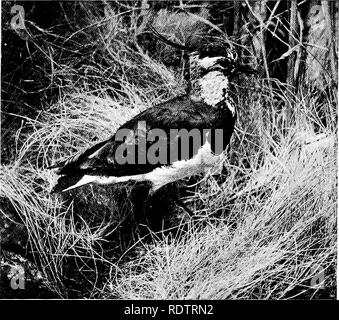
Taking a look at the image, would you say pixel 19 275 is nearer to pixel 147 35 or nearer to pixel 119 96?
pixel 119 96

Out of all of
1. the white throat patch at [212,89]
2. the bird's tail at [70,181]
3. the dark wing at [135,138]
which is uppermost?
the white throat patch at [212,89]

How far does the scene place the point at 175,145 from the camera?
1968 millimetres

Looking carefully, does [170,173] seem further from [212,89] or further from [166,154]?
[212,89]

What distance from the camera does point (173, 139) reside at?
1968mm

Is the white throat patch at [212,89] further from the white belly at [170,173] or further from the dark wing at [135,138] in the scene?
→ the white belly at [170,173]

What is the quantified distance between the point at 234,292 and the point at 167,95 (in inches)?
29.2

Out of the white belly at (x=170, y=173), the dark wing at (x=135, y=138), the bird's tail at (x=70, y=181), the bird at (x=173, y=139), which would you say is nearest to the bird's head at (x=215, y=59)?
the bird at (x=173, y=139)

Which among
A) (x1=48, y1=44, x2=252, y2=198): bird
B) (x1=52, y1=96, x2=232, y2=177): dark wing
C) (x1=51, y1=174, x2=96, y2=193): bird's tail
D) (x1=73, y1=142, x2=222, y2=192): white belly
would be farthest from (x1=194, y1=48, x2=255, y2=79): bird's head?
(x1=51, y1=174, x2=96, y2=193): bird's tail

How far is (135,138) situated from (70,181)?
0.90 ft

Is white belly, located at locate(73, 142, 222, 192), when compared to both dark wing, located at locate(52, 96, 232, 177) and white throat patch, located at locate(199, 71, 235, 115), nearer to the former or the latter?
dark wing, located at locate(52, 96, 232, 177)

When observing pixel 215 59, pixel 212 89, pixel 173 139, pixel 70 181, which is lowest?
pixel 70 181

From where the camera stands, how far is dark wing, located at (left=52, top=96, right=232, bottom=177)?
1.97 metres

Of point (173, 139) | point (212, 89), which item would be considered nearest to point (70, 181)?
point (173, 139)

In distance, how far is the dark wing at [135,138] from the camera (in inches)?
77.6
